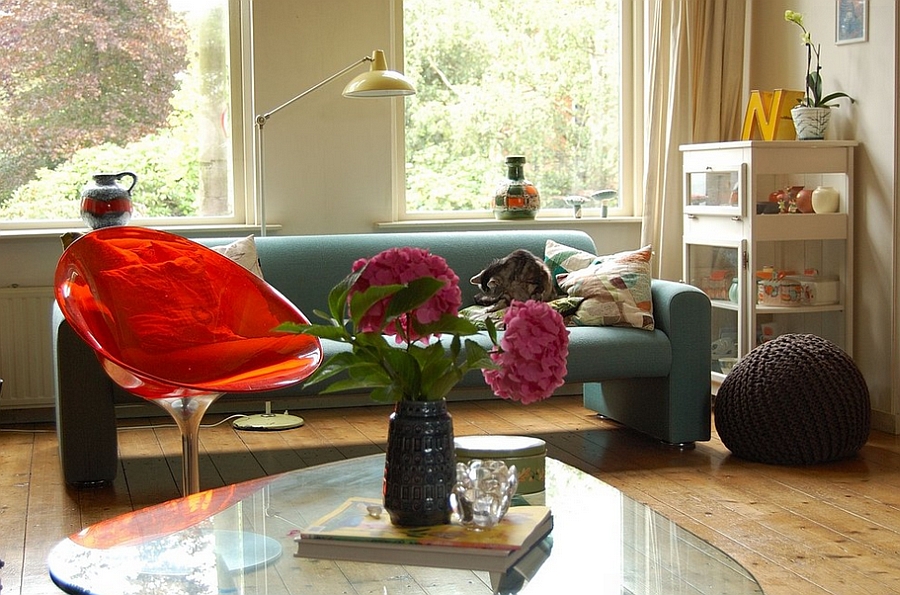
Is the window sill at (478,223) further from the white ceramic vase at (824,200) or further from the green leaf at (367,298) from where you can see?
the green leaf at (367,298)

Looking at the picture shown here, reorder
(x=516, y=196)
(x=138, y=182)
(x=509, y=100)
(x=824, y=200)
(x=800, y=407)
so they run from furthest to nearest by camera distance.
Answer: (x=509, y=100) → (x=516, y=196) → (x=138, y=182) → (x=824, y=200) → (x=800, y=407)

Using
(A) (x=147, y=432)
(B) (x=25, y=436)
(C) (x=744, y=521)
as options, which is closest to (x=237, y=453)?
(A) (x=147, y=432)

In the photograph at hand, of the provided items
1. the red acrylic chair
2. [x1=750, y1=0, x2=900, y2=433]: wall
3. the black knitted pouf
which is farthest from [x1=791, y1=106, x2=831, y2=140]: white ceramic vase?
the red acrylic chair

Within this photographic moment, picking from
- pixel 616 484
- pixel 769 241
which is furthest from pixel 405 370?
pixel 769 241

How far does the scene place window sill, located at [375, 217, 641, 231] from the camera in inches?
203

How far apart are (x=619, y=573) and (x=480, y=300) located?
2.59m

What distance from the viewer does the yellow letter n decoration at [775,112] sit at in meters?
4.60

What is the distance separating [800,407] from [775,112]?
4.72ft

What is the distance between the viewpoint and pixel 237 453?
161 inches

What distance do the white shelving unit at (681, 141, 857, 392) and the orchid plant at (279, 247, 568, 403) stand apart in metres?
2.80

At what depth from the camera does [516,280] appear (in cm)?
423

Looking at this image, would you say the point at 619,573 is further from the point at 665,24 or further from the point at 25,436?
the point at 665,24

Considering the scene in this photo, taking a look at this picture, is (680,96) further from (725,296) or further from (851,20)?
(725,296)

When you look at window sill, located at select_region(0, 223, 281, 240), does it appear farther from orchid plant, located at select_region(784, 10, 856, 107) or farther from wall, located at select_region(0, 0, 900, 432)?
orchid plant, located at select_region(784, 10, 856, 107)
